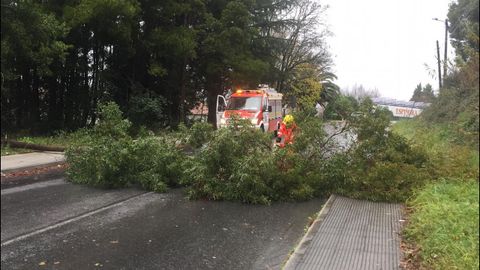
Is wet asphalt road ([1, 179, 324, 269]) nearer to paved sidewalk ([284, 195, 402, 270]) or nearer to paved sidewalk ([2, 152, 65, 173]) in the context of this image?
paved sidewalk ([2, 152, 65, 173])

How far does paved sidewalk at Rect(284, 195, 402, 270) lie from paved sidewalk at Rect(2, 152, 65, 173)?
8.91 feet

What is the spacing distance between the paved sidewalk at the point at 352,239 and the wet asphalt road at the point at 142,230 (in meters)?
0.31

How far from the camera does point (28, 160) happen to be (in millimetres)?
2973

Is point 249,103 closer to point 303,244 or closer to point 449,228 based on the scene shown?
point 303,244

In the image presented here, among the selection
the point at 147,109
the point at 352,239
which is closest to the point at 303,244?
the point at 352,239

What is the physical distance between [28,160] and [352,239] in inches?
170

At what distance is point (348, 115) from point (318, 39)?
37.7 m

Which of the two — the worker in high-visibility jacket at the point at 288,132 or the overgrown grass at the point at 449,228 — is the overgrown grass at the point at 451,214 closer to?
the overgrown grass at the point at 449,228

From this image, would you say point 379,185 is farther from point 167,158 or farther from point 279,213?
point 167,158

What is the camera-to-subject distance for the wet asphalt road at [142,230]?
3.47 metres

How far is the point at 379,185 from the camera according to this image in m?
8.52

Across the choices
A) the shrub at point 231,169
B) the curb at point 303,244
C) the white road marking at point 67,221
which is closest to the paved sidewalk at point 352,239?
the curb at point 303,244

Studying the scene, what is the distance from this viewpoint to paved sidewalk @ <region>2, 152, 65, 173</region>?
183cm

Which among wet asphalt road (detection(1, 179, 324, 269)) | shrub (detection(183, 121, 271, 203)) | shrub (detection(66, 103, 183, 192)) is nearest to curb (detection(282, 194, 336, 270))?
wet asphalt road (detection(1, 179, 324, 269))
